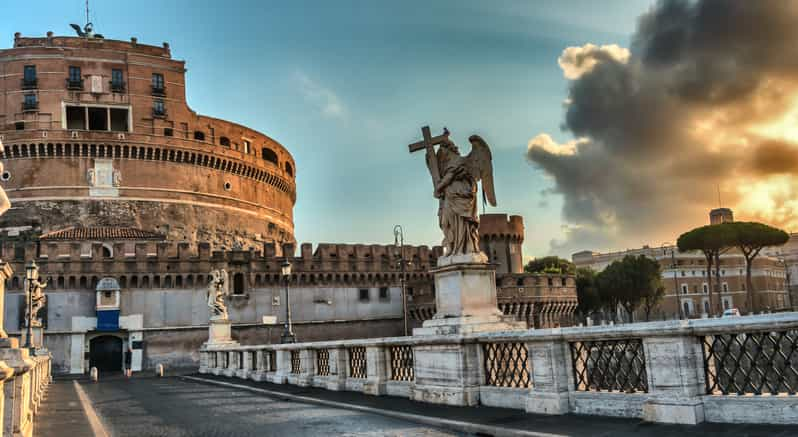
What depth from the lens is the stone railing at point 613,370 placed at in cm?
608

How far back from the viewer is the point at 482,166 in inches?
406

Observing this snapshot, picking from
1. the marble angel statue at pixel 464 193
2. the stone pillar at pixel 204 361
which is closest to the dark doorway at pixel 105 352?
the stone pillar at pixel 204 361

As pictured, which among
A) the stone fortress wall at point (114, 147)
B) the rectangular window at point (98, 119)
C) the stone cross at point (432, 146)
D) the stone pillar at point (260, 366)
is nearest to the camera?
the stone cross at point (432, 146)

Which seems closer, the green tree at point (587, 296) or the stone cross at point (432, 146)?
the stone cross at point (432, 146)

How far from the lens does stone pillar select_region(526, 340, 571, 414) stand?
771cm

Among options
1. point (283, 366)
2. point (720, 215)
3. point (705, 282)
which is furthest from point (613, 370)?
point (720, 215)

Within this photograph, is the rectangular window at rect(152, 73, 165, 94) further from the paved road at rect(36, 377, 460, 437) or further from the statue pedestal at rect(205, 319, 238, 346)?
the paved road at rect(36, 377, 460, 437)

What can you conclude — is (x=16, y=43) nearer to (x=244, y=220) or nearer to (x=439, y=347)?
(x=244, y=220)

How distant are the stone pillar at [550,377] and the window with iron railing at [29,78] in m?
53.8

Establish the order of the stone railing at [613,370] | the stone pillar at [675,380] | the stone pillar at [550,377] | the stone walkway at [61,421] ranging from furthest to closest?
the stone walkway at [61,421], the stone pillar at [550,377], the stone pillar at [675,380], the stone railing at [613,370]

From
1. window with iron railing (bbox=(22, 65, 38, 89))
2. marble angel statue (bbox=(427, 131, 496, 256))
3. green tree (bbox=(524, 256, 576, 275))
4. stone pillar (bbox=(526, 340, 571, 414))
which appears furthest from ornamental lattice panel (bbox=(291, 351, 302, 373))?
green tree (bbox=(524, 256, 576, 275))

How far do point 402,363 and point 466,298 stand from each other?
2.18 m

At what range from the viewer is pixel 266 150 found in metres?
64.6

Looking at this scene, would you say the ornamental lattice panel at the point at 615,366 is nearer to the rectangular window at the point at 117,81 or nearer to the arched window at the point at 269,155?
the rectangular window at the point at 117,81
